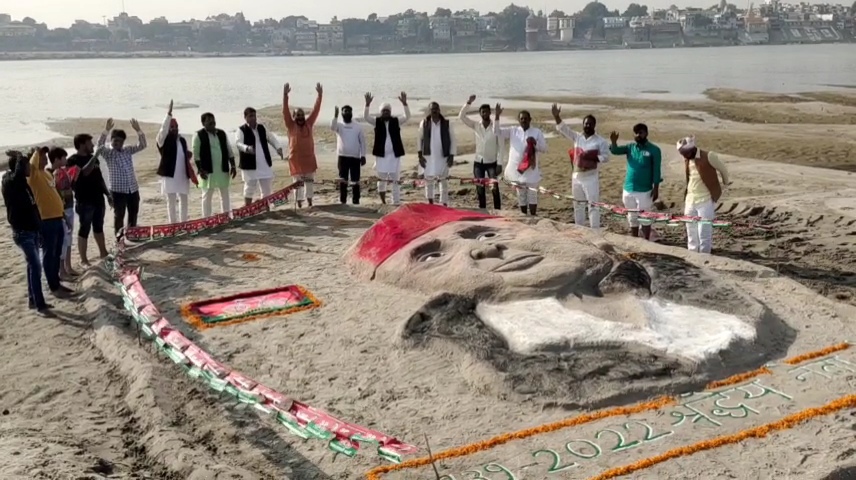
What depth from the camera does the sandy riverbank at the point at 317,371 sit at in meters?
5.44

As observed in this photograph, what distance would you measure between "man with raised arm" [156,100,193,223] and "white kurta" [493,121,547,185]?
4.67 metres

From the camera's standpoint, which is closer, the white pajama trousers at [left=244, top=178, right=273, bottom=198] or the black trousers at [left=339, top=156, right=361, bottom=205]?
the white pajama trousers at [left=244, top=178, right=273, bottom=198]

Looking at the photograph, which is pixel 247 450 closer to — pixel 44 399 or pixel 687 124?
pixel 44 399

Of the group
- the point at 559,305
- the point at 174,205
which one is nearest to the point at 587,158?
the point at 559,305

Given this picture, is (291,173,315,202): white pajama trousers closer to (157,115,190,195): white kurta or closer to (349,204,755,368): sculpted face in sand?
(157,115,190,195): white kurta

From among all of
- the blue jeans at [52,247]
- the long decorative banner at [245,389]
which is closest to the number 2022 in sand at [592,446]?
the long decorative banner at [245,389]

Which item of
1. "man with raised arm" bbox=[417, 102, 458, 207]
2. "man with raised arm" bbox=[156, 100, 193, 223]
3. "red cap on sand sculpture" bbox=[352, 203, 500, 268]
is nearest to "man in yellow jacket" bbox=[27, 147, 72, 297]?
"man with raised arm" bbox=[156, 100, 193, 223]

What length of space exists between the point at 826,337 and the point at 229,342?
547 cm

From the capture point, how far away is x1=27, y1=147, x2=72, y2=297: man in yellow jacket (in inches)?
352

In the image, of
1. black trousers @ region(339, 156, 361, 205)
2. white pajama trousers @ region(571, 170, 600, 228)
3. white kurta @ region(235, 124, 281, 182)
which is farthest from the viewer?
black trousers @ region(339, 156, 361, 205)

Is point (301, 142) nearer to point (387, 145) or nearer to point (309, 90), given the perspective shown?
point (387, 145)

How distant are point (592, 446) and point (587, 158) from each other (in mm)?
6420

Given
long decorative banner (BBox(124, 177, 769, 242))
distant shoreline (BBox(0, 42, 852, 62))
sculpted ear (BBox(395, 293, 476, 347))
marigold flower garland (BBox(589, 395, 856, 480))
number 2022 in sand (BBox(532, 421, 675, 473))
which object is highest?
distant shoreline (BBox(0, 42, 852, 62))

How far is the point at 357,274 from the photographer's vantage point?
31.4 ft
